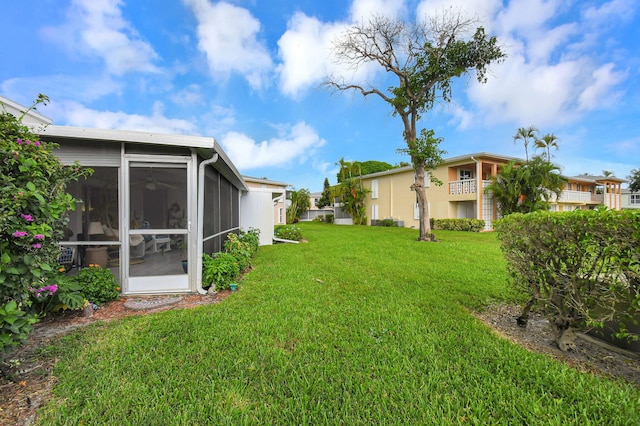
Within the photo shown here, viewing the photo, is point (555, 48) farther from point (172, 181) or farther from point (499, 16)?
point (172, 181)

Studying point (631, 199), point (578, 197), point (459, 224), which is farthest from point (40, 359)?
point (631, 199)

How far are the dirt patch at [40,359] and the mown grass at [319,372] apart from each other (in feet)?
0.43

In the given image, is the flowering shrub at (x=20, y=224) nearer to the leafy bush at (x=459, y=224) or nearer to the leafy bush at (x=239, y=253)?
the leafy bush at (x=239, y=253)

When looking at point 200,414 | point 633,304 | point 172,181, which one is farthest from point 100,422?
point 633,304

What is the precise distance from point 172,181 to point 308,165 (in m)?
18.9

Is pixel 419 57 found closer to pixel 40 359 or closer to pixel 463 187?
pixel 463 187

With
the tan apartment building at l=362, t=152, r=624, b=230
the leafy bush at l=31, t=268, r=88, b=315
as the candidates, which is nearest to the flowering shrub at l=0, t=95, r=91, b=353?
the leafy bush at l=31, t=268, r=88, b=315

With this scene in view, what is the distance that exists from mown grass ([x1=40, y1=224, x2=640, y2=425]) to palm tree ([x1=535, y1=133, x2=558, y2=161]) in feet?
83.3

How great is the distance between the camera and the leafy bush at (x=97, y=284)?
4.11m

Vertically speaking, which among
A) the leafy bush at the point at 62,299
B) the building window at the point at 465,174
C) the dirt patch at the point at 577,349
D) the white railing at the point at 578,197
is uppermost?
the building window at the point at 465,174

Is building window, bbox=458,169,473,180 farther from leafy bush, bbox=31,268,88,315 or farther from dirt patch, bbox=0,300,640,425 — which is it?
leafy bush, bbox=31,268,88,315

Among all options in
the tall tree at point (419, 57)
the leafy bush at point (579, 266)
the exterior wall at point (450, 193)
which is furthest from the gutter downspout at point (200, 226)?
the exterior wall at point (450, 193)

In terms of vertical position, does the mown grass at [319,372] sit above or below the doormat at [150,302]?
below

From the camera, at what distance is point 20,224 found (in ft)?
6.89
